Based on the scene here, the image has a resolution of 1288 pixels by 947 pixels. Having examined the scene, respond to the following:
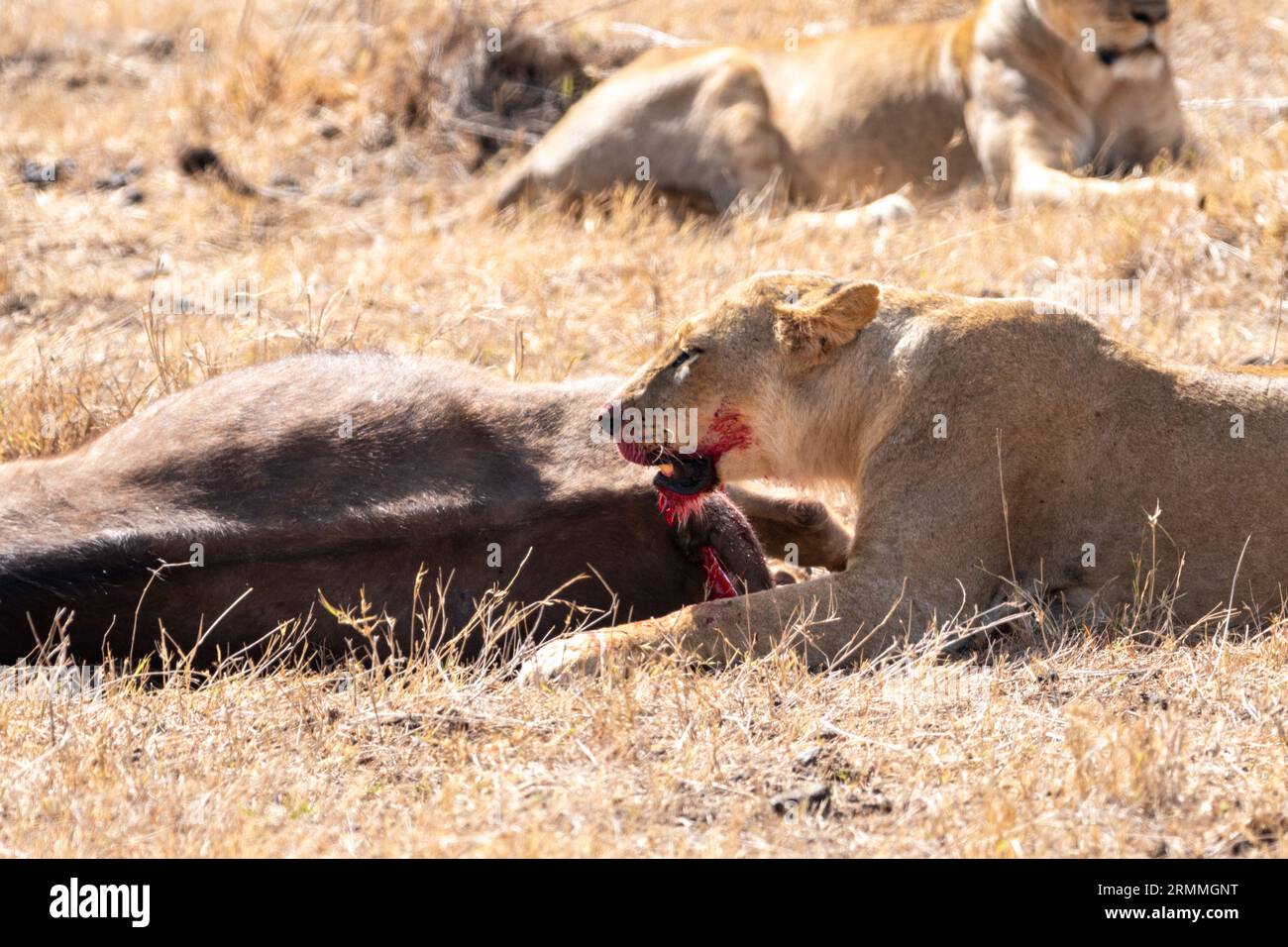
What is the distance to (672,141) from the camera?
1003cm

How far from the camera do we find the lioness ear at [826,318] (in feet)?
14.8

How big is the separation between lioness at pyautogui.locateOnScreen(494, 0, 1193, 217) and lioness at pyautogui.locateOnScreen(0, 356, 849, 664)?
4872 mm

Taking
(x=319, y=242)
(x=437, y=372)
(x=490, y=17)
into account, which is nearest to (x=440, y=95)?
(x=490, y=17)

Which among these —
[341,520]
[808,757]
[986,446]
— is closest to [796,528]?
[986,446]

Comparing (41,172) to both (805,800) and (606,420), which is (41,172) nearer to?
(606,420)

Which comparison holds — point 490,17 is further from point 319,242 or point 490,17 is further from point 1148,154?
point 1148,154

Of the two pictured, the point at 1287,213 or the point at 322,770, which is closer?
the point at 322,770

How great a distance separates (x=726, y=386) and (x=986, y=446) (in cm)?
73

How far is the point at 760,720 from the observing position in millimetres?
3926

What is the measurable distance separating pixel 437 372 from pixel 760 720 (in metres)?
1.63

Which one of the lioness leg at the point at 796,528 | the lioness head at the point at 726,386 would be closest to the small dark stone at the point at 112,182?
the lioness leg at the point at 796,528

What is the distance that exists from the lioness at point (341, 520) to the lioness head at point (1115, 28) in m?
5.40

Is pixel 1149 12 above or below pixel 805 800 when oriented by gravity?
above

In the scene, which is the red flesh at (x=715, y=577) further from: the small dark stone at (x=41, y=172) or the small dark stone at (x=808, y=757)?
the small dark stone at (x=41, y=172)
